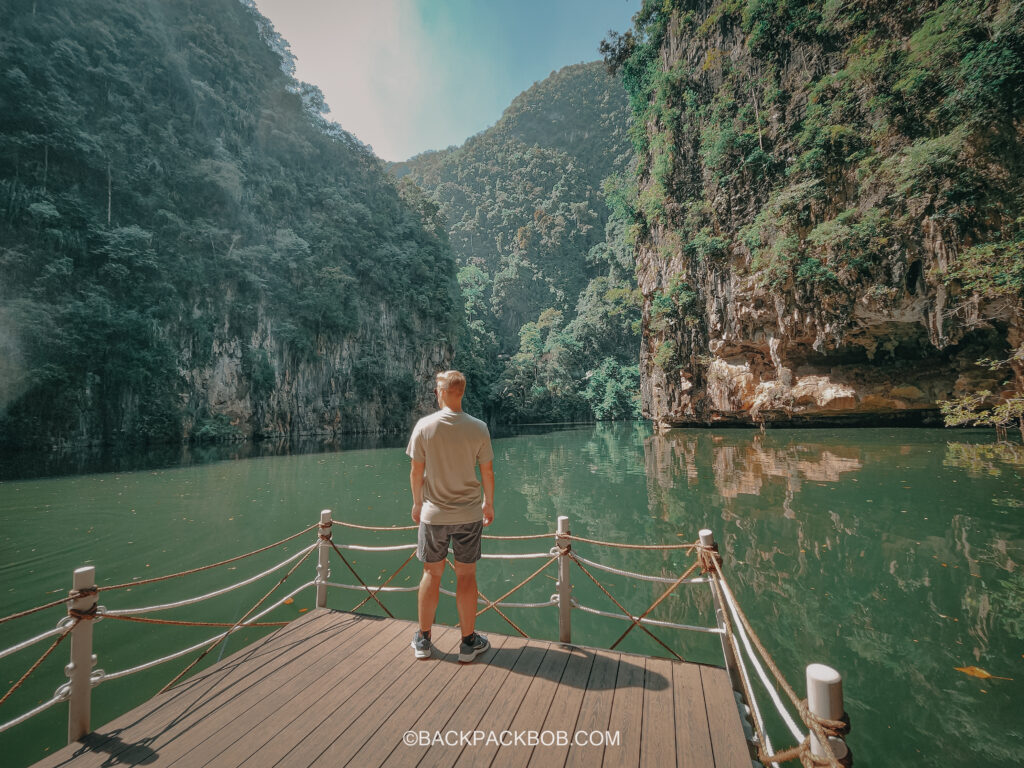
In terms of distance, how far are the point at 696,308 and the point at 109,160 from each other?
31.7 metres

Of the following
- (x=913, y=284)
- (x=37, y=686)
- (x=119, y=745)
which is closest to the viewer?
(x=119, y=745)

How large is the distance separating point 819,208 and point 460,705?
18.3m

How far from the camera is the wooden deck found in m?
1.72

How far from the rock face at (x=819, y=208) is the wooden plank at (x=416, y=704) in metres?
13.5

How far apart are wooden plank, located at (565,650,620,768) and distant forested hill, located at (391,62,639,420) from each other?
2574 cm

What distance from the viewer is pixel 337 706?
208cm

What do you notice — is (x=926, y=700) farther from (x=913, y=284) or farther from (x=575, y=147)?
(x=575, y=147)

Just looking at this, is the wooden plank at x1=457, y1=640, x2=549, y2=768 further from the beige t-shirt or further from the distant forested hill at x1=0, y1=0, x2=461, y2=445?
the distant forested hill at x1=0, y1=0, x2=461, y2=445

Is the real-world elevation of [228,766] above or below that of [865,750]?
above

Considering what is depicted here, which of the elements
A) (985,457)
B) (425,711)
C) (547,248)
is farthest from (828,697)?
(547,248)

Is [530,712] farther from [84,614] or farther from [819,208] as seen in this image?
[819,208]

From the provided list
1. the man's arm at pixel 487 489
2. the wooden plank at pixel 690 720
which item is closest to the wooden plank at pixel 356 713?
the man's arm at pixel 487 489

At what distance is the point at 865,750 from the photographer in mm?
2516

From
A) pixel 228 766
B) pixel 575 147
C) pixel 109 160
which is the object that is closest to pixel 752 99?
pixel 228 766
